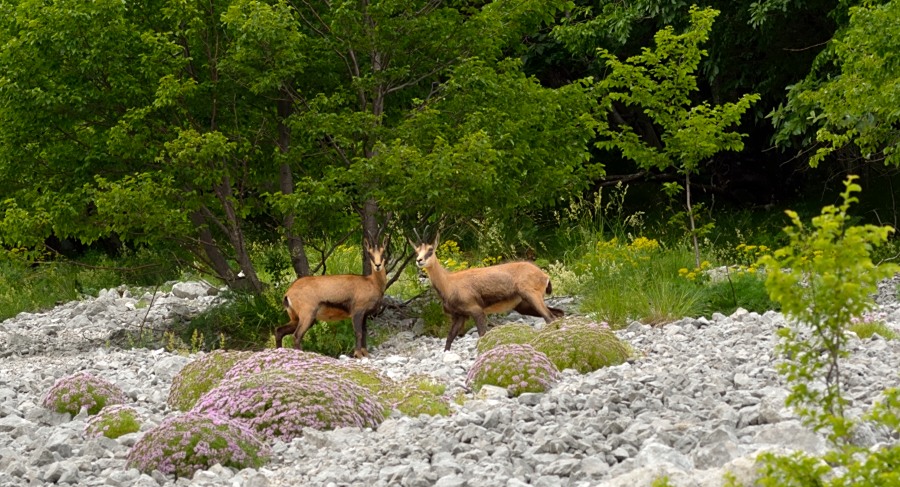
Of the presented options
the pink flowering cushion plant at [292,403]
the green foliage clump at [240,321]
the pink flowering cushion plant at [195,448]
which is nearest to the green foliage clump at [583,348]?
the pink flowering cushion plant at [292,403]

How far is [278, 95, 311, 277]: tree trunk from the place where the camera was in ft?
49.3

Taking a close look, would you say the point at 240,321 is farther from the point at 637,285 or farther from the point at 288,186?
the point at 637,285

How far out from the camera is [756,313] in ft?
38.8

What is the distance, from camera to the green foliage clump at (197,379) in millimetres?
9656

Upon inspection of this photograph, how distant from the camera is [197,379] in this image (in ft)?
32.1

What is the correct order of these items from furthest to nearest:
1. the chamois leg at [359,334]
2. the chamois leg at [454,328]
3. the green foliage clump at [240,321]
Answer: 1. the green foliage clump at [240,321]
2. the chamois leg at [359,334]
3. the chamois leg at [454,328]

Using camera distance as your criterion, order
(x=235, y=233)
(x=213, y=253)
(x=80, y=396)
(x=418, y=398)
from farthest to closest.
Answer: (x=213, y=253) → (x=235, y=233) → (x=80, y=396) → (x=418, y=398)

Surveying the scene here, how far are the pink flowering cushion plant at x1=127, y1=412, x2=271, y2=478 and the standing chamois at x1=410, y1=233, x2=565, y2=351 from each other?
4903mm

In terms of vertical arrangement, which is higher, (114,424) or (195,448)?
(195,448)

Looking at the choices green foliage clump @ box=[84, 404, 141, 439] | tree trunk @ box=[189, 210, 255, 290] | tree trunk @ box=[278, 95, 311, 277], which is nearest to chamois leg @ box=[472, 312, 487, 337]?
tree trunk @ box=[278, 95, 311, 277]

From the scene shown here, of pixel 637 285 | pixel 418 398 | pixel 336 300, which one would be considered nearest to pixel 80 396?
pixel 418 398

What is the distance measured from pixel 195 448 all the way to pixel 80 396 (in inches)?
107

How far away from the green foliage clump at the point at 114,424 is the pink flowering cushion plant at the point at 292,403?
0.49 metres

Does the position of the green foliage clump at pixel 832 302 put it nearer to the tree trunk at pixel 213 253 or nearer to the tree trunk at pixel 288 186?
the tree trunk at pixel 288 186
